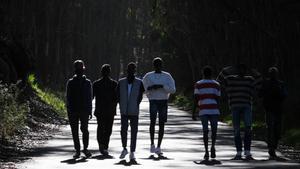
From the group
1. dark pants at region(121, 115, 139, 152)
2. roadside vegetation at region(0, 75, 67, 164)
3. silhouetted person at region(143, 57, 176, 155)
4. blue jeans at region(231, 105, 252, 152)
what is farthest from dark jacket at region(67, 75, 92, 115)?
blue jeans at region(231, 105, 252, 152)

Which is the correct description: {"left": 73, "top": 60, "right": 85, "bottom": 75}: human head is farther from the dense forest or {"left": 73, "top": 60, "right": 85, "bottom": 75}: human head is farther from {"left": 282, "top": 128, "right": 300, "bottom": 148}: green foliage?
the dense forest

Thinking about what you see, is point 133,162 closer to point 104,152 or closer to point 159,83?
point 104,152

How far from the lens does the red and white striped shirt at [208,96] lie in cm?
1834

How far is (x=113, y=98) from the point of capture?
19297 millimetres

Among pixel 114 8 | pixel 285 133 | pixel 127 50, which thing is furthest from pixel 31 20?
pixel 127 50

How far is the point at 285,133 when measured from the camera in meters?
26.7

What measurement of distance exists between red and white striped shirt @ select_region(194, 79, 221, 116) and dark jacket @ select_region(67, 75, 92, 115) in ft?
7.46

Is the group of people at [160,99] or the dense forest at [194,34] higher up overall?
the dense forest at [194,34]

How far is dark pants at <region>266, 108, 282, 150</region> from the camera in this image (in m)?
19.1

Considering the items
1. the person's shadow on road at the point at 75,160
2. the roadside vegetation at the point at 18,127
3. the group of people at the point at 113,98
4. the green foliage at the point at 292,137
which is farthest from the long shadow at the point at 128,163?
the green foliage at the point at 292,137

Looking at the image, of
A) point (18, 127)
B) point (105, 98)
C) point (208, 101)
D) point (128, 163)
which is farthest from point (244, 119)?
point (18, 127)

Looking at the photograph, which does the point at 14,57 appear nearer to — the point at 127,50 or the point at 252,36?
the point at 252,36

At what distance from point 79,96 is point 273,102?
13.3 ft

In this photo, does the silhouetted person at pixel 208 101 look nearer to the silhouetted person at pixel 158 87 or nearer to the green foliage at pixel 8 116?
the silhouetted person at pixel 158 87
